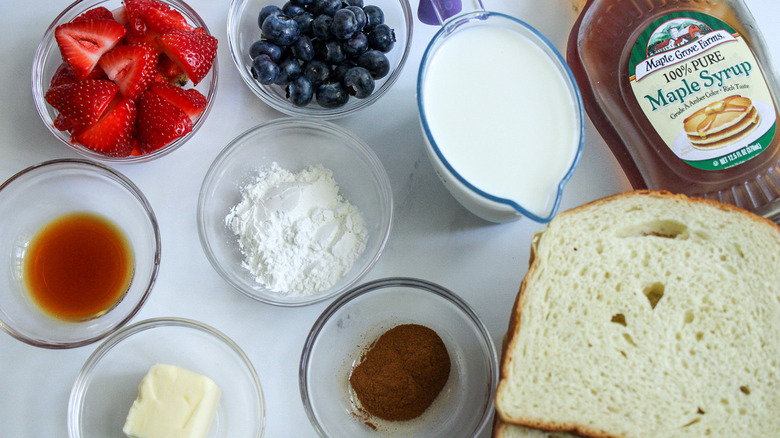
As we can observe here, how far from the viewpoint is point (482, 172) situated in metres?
1.14

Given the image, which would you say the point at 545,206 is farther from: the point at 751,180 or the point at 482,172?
the point at 751,180

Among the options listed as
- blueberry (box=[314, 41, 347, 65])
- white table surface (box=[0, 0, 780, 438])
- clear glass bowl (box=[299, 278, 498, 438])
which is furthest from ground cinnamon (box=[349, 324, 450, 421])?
blueberry (box=[314, 41, 347, 65])

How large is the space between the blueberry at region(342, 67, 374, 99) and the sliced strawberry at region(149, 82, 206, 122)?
0.34 metres

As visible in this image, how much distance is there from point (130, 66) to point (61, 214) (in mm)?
397

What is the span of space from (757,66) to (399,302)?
38.5 inches

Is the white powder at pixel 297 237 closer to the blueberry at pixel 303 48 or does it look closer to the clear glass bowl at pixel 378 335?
the clear glass bowl at pixel 378 335

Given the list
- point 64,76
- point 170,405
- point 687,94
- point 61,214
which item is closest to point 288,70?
point 64,76

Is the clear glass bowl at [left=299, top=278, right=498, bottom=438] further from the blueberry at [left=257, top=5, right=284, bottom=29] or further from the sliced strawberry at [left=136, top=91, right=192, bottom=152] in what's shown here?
the blueberry at [left=257, top=5, right=284, bottom=29]

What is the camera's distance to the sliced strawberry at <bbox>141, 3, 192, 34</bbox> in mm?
1293

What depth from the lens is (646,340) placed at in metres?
1.12

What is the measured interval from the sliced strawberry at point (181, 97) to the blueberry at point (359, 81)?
336mm

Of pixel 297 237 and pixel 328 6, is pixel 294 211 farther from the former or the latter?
pixel 328 6

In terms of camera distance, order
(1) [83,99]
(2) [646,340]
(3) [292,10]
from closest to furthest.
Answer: (2) [646,340], (1) [83,99], (3) [292,10]

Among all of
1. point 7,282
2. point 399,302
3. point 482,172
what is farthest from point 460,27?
point 7,282
